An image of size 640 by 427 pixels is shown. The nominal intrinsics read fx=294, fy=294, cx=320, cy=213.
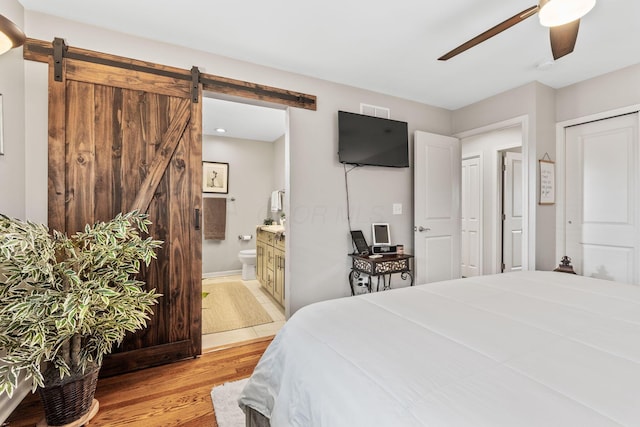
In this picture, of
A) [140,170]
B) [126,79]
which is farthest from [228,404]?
[126,79]

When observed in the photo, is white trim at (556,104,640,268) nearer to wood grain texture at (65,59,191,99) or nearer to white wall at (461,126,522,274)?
white wall at (461,126,522,274)

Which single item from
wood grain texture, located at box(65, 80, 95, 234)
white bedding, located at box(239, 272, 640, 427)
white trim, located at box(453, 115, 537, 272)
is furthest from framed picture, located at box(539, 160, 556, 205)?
wood grain texture, located at box(65, 80, 95, 234)

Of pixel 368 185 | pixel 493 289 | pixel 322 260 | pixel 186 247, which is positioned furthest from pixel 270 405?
pixel 368 185

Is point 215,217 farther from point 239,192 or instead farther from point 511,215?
point 511,215

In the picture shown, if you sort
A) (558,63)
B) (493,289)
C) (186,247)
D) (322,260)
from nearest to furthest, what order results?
(493,289), (186,247), (558,63), (322,260)

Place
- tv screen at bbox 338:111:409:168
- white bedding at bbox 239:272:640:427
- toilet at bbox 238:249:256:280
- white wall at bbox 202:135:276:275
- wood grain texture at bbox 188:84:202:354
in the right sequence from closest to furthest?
white bedding at bbox 239:272:640:427 → wood grain texture at bbox 188:84:202:354 → tv screen at bbox 338:111:409:168 → toilet at bbox 238:249:256:280 → white wall at bbox 202:135:276:275

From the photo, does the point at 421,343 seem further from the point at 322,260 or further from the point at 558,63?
the point at 558,63

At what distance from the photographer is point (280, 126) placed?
14.6ft

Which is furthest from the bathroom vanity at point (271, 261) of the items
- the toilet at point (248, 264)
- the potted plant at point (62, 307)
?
the potted plant at point (62, 307)

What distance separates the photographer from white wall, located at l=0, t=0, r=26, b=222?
168cm

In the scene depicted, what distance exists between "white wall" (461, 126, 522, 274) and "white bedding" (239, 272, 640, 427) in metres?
3.01

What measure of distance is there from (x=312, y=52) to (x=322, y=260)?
1.88 metres

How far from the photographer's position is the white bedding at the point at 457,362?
2.13 ft

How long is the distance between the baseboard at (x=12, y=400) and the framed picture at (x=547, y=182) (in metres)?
4.37
